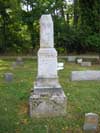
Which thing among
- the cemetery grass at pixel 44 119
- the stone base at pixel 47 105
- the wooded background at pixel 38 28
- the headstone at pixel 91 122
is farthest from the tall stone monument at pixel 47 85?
the wooded background at pixel 38 28

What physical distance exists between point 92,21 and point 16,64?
33.3ft

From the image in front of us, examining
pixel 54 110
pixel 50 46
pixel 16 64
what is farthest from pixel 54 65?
pixel 16 64

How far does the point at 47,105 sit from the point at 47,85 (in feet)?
1.67

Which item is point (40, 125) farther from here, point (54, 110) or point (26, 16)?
point (26, 16)

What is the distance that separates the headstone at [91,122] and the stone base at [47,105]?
0.90 metres

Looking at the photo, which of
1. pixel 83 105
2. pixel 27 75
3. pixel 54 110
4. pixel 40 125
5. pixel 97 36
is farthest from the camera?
pixel 97 36

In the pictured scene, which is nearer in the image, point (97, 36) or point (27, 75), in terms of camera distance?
point (27, 75)

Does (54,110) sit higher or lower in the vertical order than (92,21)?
lower

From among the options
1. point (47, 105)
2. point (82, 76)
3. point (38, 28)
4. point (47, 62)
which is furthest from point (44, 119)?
point (38, 28)

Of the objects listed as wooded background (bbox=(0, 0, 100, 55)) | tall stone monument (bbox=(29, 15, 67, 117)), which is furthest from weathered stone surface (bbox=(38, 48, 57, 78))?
wooded background (bbox=(0, 0, 100, 55))

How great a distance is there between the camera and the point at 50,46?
7.57 m

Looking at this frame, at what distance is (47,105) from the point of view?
7.41m

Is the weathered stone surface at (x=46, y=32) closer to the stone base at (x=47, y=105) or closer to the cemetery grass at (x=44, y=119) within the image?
the stone base at (x=47, y=105)

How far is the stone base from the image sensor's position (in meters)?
7.36
